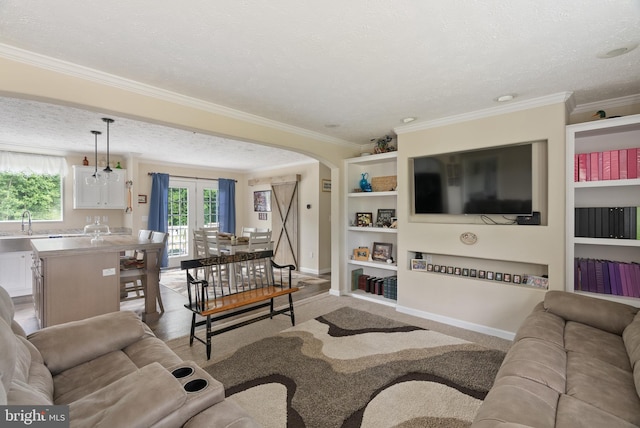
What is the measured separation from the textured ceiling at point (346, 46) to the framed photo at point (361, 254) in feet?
7.81

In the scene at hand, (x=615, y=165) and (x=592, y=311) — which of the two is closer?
(x=592, y=311)

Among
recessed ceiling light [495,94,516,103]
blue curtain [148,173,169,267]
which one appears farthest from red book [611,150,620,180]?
blue curtain [148,173,169,267]

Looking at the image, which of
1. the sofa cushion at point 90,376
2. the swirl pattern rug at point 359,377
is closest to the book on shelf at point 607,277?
the swirl pattern rug at point 359,377

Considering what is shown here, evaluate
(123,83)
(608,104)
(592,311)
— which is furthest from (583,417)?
(123,83)

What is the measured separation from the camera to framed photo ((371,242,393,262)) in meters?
4.50

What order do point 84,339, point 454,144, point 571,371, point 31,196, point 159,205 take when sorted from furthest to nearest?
point 159,205
point 31,196
point 454,144
point 84,339
point 571,371

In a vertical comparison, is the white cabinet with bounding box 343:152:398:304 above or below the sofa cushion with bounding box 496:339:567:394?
above

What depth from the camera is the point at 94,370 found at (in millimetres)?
1629

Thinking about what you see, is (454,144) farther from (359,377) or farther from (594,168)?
(359,377)

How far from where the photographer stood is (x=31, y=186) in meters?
5.30

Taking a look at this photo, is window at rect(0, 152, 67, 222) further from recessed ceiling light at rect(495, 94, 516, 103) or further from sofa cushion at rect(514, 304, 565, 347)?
sofa cushion at rect(514, 304, 565, 347)

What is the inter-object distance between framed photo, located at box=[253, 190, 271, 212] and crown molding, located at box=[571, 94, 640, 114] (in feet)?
19.5

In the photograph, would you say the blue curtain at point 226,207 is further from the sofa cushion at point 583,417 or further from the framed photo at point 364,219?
the sofa cushion at point 583,417

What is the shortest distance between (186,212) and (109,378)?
20.3 ft
